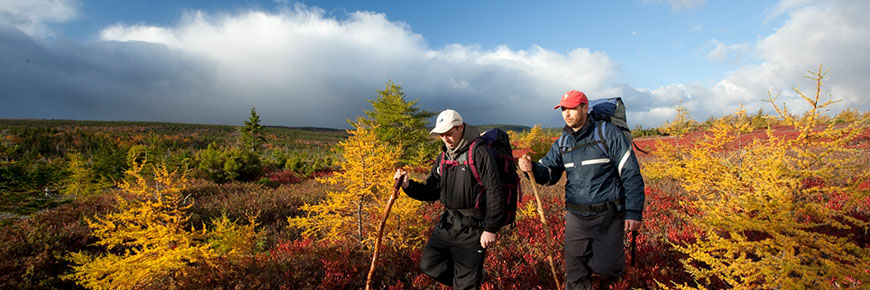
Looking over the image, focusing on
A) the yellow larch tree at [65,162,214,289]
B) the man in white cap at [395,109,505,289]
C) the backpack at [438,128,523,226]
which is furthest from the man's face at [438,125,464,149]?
the yellow larch tree at [65,162,214,289]

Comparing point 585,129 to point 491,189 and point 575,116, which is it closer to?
point 575,116

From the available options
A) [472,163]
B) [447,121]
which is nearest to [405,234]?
[472,163]

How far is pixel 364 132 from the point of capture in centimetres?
552

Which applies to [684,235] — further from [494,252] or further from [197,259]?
[197,259]

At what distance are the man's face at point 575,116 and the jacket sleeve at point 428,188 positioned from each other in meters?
1.50

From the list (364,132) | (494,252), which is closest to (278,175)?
(364,132)

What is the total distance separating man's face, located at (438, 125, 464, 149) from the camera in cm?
329

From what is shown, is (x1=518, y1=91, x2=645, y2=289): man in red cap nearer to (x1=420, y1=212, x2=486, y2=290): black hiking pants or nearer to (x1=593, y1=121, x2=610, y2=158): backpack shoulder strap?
(x1=593, y1=121, x2=610, y2=158): backpack shoulder strap

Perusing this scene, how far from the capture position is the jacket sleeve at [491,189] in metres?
3.04

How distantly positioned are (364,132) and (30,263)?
6.59 metres

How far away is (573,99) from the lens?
319cm

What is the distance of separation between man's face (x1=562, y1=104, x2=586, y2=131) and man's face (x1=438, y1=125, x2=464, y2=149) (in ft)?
3.63

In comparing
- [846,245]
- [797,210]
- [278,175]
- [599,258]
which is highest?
[797,210]

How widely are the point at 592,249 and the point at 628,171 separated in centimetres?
89
